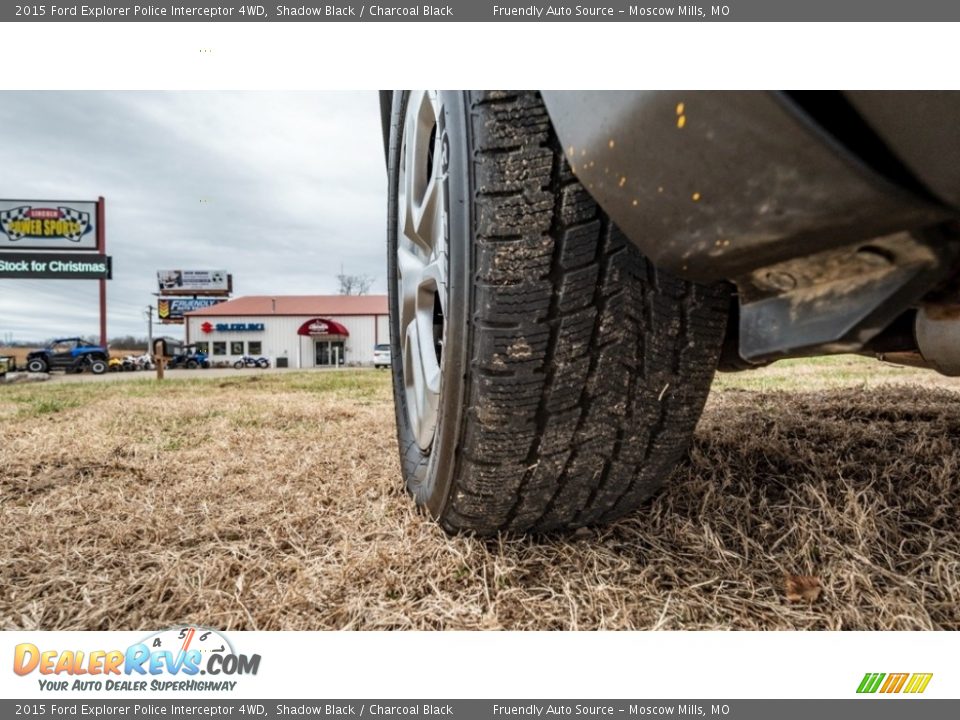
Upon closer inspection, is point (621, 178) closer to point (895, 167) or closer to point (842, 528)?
A: point (895, 167)

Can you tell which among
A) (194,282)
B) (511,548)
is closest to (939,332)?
(511,548)

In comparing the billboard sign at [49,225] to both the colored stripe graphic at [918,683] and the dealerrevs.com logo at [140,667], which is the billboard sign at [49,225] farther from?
the colored stripe graphic at [918,683]

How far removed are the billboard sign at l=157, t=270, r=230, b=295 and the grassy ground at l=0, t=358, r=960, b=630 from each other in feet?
138

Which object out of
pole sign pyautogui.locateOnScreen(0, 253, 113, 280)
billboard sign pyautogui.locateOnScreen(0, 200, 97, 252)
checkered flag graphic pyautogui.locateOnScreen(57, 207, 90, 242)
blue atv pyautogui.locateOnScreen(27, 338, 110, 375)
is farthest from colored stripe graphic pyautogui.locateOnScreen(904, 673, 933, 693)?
checkered flag graphic pyautogui.locateOnScreen(57, 207, 90, 242)

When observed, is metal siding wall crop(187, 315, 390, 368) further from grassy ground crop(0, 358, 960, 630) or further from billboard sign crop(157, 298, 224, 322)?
grassy ground crop(0, 358, 960, 630)

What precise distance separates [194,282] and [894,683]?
45.4m

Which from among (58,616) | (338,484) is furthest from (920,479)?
(58,616)

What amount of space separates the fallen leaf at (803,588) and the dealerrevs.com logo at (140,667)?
0.82 meters

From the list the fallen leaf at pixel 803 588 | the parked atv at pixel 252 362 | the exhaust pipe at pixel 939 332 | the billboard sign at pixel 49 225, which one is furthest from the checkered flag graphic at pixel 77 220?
the exhaust pipe at pixel 939 332

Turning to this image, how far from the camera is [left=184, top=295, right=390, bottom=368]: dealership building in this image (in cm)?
2705

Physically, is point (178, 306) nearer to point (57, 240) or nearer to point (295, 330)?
point (295, 330)

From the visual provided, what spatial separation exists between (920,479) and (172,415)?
3054mm

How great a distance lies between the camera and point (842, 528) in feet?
3.55

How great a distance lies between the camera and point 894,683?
2.34ft
